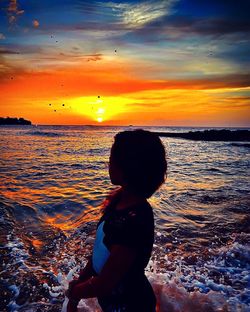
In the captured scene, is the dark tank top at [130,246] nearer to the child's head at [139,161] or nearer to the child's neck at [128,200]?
the child's neck at [128,200]

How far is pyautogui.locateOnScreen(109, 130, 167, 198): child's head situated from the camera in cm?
175

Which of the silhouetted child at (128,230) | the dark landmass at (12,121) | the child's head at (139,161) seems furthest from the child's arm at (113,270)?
the dark landmass at (12,121)

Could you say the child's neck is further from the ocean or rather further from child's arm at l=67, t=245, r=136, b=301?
the ocean

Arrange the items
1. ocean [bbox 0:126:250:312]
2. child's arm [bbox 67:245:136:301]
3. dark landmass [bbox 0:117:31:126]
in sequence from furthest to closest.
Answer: dark landmass [bbox 0:117:31:126]
ocean [bbox 0:126:250:312]
child's arm [bbox 67:245:136:301]

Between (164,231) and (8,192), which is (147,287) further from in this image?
(8,192)

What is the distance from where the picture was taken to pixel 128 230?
5.20ft

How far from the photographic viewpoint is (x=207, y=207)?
31.0 feet

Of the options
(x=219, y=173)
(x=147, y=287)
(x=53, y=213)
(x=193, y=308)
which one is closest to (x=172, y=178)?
(x=219, y=173)

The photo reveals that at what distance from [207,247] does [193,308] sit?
2.32 metres

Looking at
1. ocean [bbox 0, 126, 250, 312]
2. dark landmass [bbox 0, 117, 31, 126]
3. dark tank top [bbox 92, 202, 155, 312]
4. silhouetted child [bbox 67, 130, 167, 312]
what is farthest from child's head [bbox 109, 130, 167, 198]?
dark landmass [bbox 0, 117, 31, 126]

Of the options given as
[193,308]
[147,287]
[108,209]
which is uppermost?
[108,209]

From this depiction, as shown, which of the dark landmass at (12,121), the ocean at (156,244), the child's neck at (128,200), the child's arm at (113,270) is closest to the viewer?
the child's arm at (113,270)

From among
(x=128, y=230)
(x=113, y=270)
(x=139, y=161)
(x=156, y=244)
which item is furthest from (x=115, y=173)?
(x=156, y=244)

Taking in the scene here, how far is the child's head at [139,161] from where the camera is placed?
5.74ft
